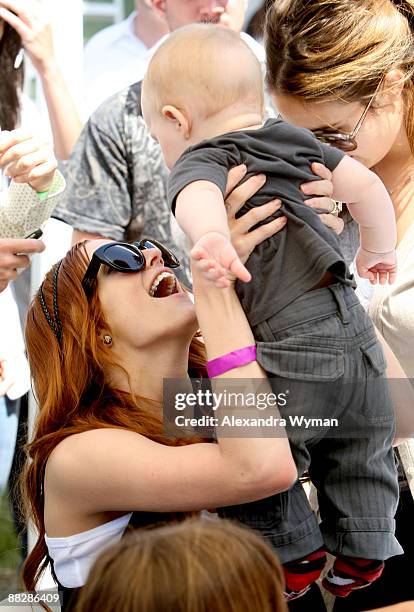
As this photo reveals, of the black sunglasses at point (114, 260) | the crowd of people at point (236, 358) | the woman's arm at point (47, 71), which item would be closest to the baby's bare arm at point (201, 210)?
the crowd of people at point (236, 358)

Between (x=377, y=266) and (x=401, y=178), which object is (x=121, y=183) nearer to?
(x=401, y=178)

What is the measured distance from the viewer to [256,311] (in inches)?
74.9

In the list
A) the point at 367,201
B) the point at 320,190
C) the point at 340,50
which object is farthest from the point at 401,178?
the point at 320,190

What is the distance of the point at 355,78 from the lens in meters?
2.44

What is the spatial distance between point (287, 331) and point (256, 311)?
0.23ft

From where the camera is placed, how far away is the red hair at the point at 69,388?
6.68 ft

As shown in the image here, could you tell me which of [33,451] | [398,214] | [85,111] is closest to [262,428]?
[33,451]

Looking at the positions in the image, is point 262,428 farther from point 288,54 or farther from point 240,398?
point 288,54

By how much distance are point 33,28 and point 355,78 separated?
1449 mm

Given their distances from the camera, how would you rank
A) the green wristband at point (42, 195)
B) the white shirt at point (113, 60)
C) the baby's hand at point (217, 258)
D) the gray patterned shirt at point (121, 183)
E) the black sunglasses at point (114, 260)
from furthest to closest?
1. the white shirt at point (113, 60)
2. the gray patterned shirt at point (121, 183)
3. the green wristband at point (42, 195)
4. the black sunglasses at point (114, 260)
5. the baby's hand at point (217, 258)

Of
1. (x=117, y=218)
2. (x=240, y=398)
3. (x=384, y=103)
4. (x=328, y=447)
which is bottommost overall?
(x=117, y=218)

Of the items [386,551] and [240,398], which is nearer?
[240,398]

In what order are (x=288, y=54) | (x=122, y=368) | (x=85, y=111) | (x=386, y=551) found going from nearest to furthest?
(x=386, y=551), (x=122, y=368), (x=288, y=54), (x=85, y=111)

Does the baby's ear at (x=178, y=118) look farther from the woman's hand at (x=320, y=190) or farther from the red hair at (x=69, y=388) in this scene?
the red hair at (x=69, y=388)
